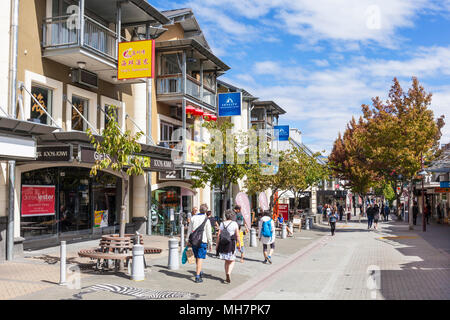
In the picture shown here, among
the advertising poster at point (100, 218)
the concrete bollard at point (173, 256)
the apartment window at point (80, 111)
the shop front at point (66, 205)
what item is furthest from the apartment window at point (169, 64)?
the concrete bollard at point (173, 256)

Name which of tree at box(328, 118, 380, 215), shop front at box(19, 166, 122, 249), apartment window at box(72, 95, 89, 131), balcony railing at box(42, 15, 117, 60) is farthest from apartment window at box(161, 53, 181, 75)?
tree at box(328, 118, 380, 215)

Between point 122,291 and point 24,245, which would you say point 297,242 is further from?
point 122,291

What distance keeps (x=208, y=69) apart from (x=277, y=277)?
17.5 metres

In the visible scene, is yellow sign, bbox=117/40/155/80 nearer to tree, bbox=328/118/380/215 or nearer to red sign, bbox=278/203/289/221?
red sign, bbox=278/203/289/221

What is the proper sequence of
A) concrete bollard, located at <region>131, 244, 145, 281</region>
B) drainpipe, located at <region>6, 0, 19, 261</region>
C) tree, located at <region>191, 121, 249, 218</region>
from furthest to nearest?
1. tree, located at <region>191, 121, 249, 218</region>
2. drainpipe, located at <region>6, 0, 19, 261</region>
3. concrete bollard, located at <region>131, 244, 145, 281</region>

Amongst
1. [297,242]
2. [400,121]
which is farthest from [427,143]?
[297,242]

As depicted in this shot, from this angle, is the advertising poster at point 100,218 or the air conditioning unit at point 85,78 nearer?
the air conditioning unit at point 85,78

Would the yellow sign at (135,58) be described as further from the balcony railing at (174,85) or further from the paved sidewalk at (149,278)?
the paved sidewalk at (149,278)

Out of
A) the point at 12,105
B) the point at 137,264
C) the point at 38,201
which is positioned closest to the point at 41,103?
the point at 12,105

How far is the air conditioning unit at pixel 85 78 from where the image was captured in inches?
627

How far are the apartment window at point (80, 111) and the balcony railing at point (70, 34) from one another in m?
2.01

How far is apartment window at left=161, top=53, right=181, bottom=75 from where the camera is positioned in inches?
906

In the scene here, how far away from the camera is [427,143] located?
28297mm

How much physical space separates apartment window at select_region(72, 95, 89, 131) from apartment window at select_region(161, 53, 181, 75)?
6589 mm
